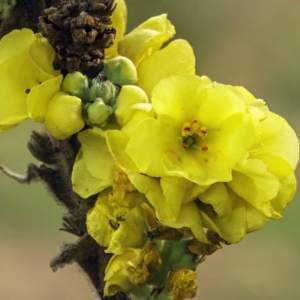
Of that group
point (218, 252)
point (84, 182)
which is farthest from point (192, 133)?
point (218, 252)

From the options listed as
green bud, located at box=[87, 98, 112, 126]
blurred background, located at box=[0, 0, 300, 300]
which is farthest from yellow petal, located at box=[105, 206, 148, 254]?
blurred background, located at box=[0, 0, 300, 300]

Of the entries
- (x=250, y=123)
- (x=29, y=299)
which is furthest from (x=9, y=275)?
(x=250, y=123)

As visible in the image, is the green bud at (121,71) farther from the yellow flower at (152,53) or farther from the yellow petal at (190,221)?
the yellow petal at (190,221)

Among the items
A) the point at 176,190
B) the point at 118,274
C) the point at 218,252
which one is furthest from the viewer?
the point at 218,252

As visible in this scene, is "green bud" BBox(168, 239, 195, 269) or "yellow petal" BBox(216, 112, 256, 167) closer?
"yellow petal" BBox(216, 112, 256, 167)

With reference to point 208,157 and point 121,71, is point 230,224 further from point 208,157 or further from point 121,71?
point 121,71

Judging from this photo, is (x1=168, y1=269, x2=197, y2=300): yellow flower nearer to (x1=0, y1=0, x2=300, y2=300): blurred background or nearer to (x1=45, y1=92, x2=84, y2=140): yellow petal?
(x1=45, y1=92, x2=84, y2=140): yellow petal
